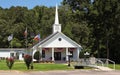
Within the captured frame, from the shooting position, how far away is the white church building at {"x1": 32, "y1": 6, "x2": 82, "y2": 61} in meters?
74.6

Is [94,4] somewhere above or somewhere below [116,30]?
above

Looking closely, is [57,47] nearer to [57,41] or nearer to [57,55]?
[57,41]

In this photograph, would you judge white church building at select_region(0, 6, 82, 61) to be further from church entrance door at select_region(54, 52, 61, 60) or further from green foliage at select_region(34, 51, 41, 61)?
green foliage at select_region(34, 51, 41, 61)

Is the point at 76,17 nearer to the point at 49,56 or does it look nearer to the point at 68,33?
the point at 49,56

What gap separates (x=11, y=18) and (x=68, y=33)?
23.7m

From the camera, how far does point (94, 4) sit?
59219 millimetres

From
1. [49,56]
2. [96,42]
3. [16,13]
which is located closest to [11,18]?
[16,13]

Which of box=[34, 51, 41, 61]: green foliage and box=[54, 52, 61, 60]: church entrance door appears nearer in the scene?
box=[34, 51, 41, 61]: green foliage

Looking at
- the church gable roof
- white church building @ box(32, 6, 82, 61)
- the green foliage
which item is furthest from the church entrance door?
the green foliage

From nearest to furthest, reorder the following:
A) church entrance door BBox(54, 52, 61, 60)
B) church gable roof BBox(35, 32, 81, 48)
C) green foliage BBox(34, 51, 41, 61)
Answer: green foliage BBox(34, 51, 41, 61) < church gable roof BBox(35, 32, 81, 48) < church entrance door BBox(54, 52, 61, 60)

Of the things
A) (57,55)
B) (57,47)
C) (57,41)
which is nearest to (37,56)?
(57,47)

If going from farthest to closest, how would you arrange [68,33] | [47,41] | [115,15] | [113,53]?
1. [68,33]
2. [47,41]
3. [113,53]
4. [115,15]

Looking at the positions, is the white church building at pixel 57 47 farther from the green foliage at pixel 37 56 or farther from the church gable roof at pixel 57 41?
the green foliage at pixel 37 56

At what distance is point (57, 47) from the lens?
75312 mm
